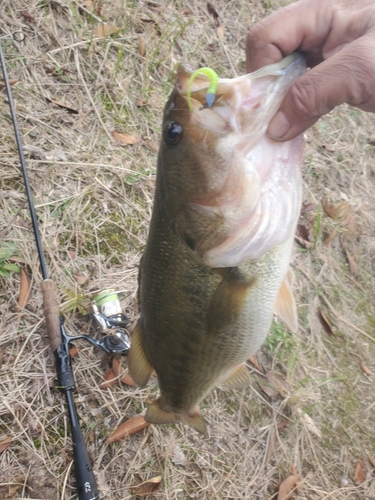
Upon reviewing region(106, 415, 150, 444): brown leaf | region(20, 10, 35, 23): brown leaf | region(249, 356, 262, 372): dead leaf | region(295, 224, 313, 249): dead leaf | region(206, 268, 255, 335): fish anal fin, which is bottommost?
region(249, 356, 262, 372): dead leaf

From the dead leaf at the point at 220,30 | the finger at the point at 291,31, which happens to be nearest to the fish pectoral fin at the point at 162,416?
the finger at the point at 291,31

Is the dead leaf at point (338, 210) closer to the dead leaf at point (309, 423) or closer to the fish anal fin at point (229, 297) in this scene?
the dead leaf at point (309, 423)

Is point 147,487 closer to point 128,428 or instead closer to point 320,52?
point 128,428

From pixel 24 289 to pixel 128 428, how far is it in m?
1.00

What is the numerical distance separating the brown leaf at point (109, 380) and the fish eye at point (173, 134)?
153 centimetres

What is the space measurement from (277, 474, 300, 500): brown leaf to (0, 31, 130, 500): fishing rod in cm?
122

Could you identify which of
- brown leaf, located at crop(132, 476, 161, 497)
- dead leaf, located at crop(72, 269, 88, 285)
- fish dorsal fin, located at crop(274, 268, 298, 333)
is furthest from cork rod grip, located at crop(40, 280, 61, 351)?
fish dorsal fin, located at crop(274, 268, 298, 333)

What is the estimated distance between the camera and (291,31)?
1.88m

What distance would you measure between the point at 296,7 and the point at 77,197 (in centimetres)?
176

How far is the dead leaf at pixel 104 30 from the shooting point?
3639mm

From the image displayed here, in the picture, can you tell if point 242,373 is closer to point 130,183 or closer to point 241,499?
point 241,499

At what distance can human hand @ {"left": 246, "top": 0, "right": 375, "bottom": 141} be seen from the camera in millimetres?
1486

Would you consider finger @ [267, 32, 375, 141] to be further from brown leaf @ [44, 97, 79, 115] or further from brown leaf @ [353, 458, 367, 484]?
brown leaf @ [353, 458, 367, 484]

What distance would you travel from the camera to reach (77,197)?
3.00 m
